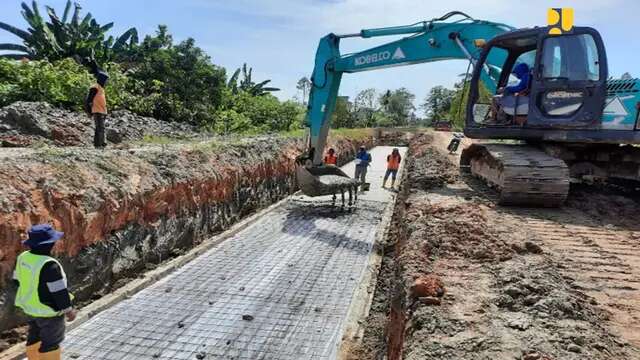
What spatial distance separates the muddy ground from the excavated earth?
3.57 meters

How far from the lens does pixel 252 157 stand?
12289 mm

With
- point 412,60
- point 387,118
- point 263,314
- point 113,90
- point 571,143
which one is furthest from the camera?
point 387,118

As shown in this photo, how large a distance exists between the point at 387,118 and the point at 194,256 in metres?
58.6

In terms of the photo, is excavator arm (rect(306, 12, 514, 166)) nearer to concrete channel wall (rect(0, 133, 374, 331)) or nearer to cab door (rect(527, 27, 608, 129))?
cab door (rect(527, 27, 608, 129))

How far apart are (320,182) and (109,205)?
5437mm

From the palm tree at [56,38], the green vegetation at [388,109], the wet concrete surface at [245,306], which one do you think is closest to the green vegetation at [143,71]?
the palm tree at [56,38]

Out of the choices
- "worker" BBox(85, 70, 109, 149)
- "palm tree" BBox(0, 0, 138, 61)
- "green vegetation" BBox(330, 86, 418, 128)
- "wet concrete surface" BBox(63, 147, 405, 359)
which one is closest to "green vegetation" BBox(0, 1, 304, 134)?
"palm tree" BBox(0, 0, 138, 61)

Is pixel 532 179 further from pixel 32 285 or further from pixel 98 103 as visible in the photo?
pixel 98 103

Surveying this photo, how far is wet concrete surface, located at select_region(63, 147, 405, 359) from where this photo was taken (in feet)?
17.0

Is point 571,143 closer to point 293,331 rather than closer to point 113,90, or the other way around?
point 293,331

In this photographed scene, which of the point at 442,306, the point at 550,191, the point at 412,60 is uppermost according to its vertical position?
the point at 412,60

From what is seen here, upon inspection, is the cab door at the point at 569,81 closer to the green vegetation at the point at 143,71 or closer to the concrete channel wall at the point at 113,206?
the concrete channel wall at the point at 113,206

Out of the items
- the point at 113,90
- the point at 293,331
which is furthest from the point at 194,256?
the point at 113,90

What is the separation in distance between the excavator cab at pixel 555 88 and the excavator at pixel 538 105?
0.01 meters
